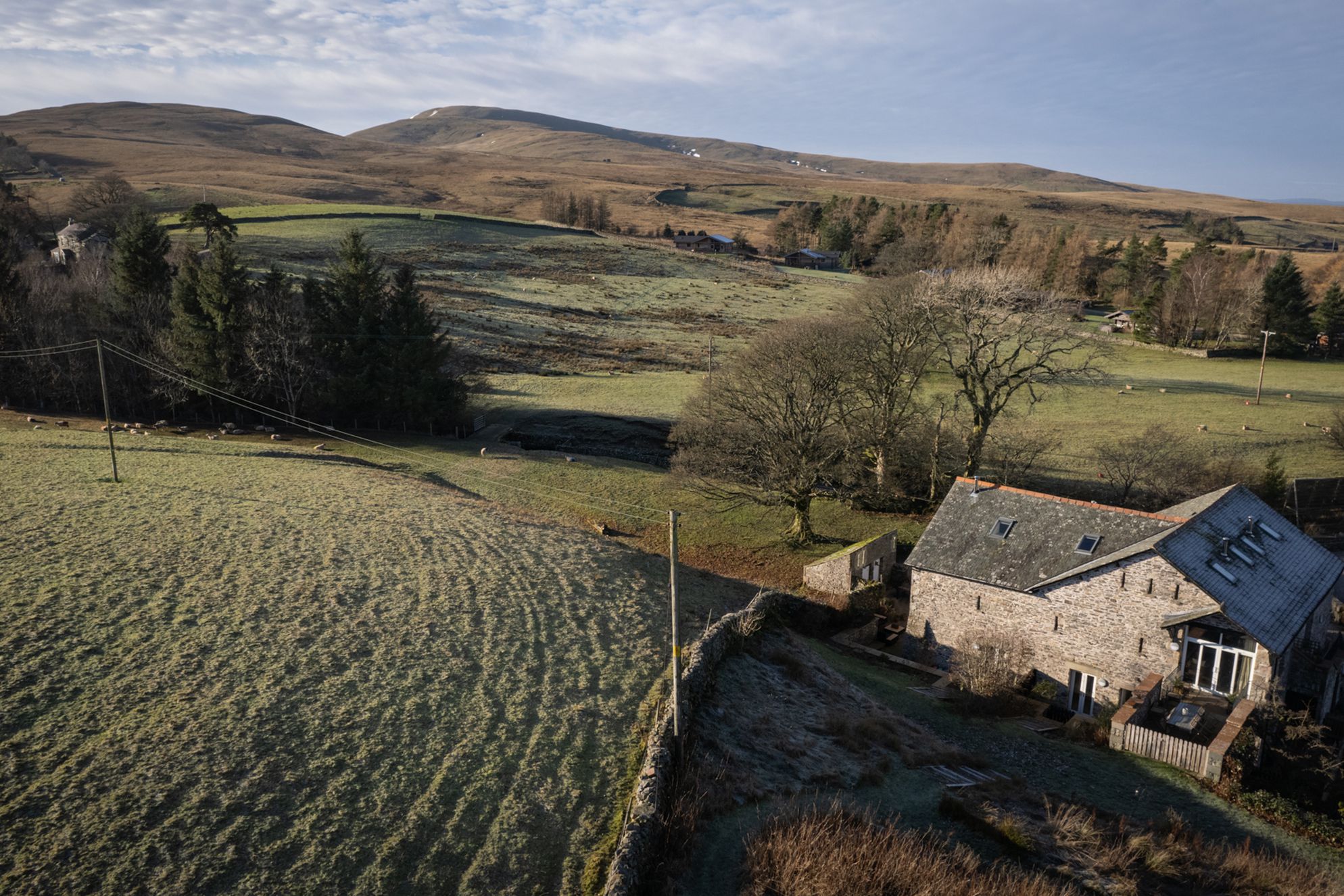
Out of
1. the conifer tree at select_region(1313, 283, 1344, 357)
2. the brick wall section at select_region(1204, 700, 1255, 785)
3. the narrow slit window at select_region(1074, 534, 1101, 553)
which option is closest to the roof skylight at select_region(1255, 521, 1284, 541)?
the narrow slit window at select_region(1074, 534, 1101, 553)

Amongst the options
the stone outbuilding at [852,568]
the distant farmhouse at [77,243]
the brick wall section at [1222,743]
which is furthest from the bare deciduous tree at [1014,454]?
the distant farmhouse at [77,243]

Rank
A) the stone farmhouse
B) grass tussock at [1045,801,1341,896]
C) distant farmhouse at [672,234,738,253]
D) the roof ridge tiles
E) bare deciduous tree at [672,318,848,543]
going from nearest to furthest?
grass tussock at [1045,801,1341,896] → the stone farmhouse → the roof ridge tiles → bare deciduous tree at [672,318,848,543] → distant farmhouse at [672,234,738,253]

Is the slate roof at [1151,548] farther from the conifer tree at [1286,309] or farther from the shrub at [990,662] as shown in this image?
the conifer tree at [1286,309]

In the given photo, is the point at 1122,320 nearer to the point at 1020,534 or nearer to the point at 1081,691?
the point at 1020,534

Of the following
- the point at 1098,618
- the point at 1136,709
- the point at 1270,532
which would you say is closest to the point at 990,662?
the point at 1098,618

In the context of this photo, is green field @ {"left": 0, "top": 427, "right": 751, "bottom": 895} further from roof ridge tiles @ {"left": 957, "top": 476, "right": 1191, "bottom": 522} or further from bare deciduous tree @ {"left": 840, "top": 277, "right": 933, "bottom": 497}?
bare deciduous tree @ {"left": 840, "top": 277, "right": 933, "bottom": 497}

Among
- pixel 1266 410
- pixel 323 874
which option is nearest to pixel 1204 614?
pixel 323 874
